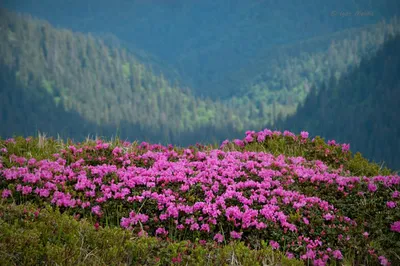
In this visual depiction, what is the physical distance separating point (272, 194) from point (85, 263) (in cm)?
446

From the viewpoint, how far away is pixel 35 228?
7.49 meters

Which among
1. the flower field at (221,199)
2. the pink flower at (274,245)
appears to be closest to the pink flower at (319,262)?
the flower field at (221,199)

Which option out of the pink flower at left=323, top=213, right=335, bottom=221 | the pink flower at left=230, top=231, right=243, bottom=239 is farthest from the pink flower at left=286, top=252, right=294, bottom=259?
the pink flower at left=323, top=213, right=335, bottom=221

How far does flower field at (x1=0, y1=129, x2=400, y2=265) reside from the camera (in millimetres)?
9117

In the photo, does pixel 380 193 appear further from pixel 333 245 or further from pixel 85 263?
pixel 85 263

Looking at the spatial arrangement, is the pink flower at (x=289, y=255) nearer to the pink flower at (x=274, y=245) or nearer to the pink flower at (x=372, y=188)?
the pink flower at (x=274, y=245)

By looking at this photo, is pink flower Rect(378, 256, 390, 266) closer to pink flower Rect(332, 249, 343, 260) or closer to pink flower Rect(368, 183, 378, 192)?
pink flower Rect(332, 249, 343, 260)

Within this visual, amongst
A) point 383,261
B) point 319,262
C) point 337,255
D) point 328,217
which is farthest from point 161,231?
point 383,261

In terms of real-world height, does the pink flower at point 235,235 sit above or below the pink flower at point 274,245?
above

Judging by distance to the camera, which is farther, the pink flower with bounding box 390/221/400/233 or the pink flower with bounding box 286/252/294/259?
the pink flower with bounding box 390/221/400/233

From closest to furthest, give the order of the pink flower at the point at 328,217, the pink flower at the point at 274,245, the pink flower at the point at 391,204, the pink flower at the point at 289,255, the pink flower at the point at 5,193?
the pink flower at the point at 289,255
the pink flower at the point at 274,245
the pink flower at the point at 328,217
the pink flower at the point at 5,193
the pink flower at the point at 391,204

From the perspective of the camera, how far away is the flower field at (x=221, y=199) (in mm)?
9117

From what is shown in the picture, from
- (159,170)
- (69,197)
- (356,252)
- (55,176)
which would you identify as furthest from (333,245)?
(55,176)

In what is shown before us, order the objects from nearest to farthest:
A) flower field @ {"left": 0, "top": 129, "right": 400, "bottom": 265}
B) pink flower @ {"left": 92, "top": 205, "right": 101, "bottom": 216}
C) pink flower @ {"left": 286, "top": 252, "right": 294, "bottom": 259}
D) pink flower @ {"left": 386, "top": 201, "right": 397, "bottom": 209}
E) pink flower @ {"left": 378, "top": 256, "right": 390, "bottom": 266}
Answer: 1. pink flower @ {"left": 286, "top": 252, "right": 294, "bottom": 259}
2. pink flower @ {"left": 378, "top": 256, "right": 390, "bottom": 266}
3. flower field @ {"left": 0, "top": 129, "right": 400, "bottom": 265}
4. pink flower @ {"left": 92, "top": 205, "right": 101, "bottom": 216}
5. pink flower @ {"left": 386, "top": 201, "right": 397, "bottom": 209}
